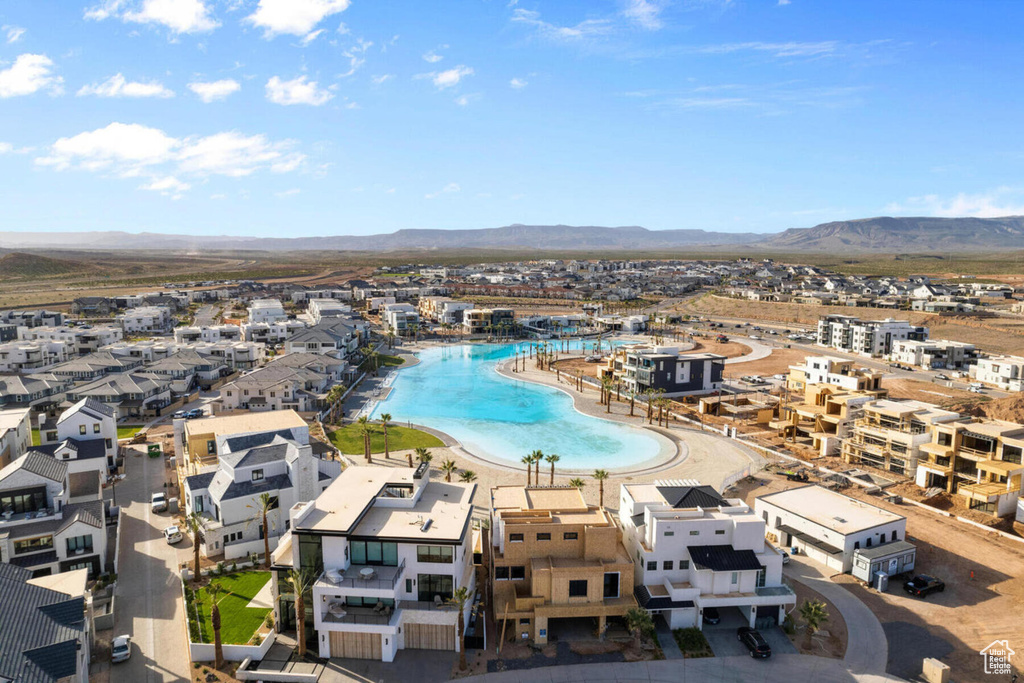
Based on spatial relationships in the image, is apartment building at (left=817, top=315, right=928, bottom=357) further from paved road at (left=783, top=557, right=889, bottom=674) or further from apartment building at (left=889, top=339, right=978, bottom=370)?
paved road at (left=783, top=557, right=889, bottom=674)

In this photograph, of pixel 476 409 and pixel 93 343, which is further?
pixel 93 343

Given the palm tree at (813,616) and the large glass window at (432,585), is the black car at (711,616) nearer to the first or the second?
the palm tree at (813,616)

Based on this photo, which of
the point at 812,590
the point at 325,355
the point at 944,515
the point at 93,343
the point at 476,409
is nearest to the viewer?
the point at 812,590

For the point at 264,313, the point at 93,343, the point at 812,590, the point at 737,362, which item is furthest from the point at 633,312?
the point at 812,590

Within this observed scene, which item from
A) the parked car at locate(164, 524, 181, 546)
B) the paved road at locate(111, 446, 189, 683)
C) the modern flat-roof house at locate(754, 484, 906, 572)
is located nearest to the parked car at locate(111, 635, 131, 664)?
the paved road at locate(111, 446, 189, 683)

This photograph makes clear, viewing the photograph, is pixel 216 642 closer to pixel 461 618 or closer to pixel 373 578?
pixel 373 578

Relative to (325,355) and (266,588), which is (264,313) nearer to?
(325,355)
